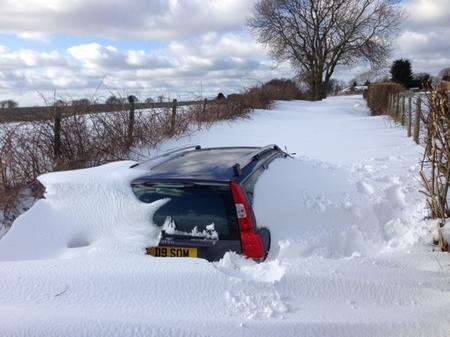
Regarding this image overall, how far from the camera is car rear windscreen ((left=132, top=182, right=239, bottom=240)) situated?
3.88 metres

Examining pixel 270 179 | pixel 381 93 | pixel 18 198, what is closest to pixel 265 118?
pixel 381 93

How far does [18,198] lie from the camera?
23.8ft

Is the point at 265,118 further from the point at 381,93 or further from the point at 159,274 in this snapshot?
the point at 159,274

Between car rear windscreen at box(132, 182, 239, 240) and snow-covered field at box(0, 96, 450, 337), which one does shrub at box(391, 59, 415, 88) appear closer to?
snow-covered field at box(0, 96, 450, 337)

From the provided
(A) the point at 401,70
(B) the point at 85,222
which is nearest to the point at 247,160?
(B) the point at 85,222

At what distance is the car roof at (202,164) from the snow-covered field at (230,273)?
0.28m

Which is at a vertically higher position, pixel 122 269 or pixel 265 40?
pixel 265 40

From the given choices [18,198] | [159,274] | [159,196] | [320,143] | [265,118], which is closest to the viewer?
[159,274]

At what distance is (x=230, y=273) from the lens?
11.2 ft

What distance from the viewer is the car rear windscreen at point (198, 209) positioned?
3883mm

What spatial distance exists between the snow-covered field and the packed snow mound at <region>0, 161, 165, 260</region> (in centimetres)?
1

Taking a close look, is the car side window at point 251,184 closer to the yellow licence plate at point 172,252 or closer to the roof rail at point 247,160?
the roof rail at point 247,160

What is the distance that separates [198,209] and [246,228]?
40 centimetres

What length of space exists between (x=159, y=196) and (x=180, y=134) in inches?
416
